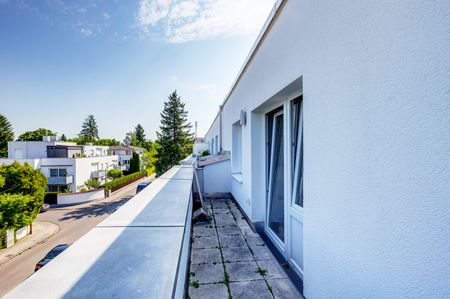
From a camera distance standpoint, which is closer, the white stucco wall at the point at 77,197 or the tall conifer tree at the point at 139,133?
the white stucco wall at the point at 77,197

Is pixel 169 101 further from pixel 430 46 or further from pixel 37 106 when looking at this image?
pixel 430 46

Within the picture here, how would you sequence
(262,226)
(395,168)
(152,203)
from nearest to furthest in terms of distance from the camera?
(395,168) < (152,203) < (262,226)

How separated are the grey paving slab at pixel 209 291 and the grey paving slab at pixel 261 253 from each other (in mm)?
906

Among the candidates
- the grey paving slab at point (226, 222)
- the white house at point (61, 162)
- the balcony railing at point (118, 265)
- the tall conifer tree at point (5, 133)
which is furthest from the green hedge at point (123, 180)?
the tall conifer tree at point (5, 133)

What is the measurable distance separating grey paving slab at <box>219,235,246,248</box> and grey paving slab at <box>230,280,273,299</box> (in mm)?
1102

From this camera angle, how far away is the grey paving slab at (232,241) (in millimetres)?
3867

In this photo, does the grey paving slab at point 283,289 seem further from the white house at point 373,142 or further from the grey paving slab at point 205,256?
the grey paving slab at point 205,256

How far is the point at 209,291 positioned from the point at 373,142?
2524mm

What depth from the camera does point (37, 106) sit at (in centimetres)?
1792

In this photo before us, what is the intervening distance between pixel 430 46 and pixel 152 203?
3002mm

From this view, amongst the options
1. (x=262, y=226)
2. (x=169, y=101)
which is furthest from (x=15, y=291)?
(x=169, y=101)

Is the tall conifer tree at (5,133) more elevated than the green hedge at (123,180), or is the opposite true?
the tall conifer tree at (5,133)

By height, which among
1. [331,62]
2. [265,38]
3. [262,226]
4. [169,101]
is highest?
Answer: [169,101]

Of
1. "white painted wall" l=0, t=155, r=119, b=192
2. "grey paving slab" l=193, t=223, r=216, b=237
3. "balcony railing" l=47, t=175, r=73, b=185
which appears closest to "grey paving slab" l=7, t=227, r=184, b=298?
"grey paving slab" l=193, t=223, r=216, b=237
